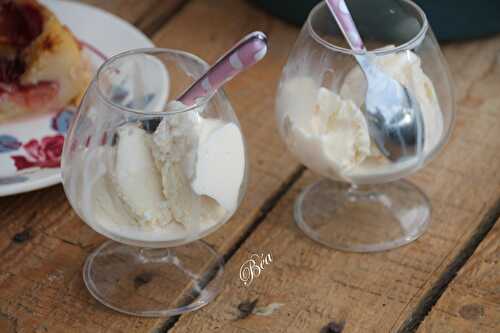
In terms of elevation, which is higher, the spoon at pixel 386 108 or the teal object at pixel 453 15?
the spoon at pixel 386 108

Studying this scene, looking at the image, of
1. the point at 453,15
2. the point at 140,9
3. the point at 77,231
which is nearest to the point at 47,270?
the point at 77,231

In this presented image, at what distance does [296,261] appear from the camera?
93cm

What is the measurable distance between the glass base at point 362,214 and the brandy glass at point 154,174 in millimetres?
148

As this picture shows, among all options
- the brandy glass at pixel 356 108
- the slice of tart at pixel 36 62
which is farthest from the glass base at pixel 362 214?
the slice of tart at pixel 36 62

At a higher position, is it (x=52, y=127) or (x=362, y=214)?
(x=52, y=127)

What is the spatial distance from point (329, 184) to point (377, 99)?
0.18 m

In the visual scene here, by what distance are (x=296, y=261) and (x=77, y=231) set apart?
9.6 inches

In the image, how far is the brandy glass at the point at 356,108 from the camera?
0.90m

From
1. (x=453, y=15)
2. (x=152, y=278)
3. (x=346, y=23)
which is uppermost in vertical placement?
(x=346, y=23)

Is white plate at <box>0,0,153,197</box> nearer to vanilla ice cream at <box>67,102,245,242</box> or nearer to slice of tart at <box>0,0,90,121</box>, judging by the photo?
slice of tart at <box>0,0,90,121</box>

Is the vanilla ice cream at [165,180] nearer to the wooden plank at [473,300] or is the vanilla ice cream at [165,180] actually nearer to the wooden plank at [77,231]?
the wooden plank at [77,231]

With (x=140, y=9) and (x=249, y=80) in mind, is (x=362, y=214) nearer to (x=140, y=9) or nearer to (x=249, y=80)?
(x=249, y=80)

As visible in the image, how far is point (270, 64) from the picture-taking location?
4.06 feet

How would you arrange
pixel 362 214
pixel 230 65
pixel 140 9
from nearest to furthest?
1. pixel 230 65
2. pixel 362 214
3. pixel 140 9
